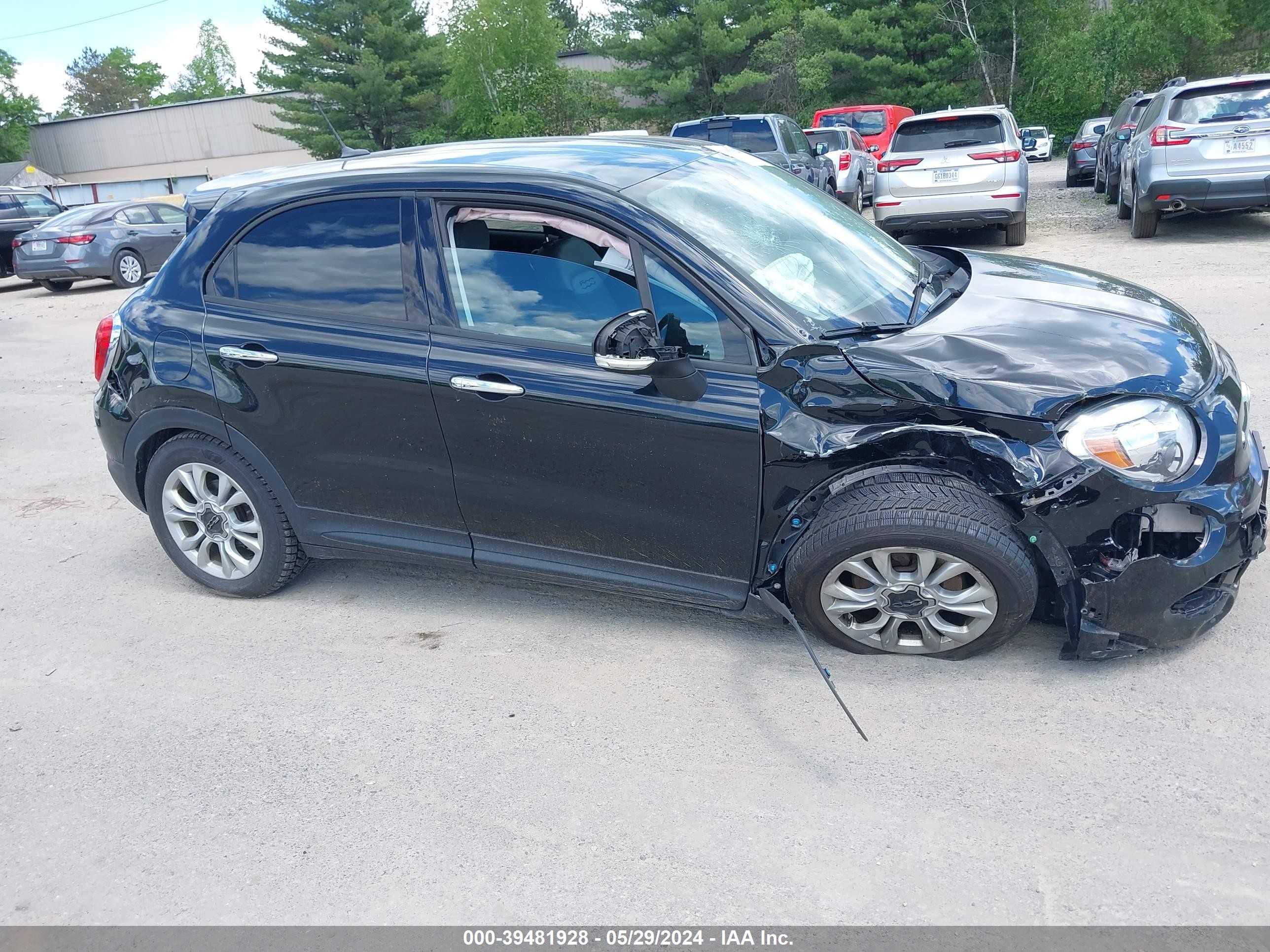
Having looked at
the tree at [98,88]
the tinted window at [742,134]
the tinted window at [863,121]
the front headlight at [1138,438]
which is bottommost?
the front headlight at [1138,438]

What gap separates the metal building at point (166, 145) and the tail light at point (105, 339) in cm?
5354

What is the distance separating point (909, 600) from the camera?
3.50 m

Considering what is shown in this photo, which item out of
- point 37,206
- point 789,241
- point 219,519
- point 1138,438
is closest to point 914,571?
point 1138,438

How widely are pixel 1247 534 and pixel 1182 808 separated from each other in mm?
977

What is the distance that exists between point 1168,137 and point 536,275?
10.5 metres

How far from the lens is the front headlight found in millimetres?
3203

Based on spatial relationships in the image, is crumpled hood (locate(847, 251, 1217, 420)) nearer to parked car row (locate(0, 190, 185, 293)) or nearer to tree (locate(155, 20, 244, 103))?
parked car row (locate(0, 190, 185, 293))

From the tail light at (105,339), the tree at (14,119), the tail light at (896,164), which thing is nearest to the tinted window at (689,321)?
the tail light at (105,339)

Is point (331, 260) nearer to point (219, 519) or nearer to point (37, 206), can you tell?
point (219, 519)

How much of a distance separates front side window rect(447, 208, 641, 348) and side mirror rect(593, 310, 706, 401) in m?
0.16

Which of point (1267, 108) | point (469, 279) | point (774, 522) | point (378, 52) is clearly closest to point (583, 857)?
point (774, 522)

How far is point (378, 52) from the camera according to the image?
150 feet

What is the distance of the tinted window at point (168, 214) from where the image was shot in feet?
60.0

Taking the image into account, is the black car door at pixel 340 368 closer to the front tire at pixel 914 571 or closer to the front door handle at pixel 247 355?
the front door handle at pixel 247 355
